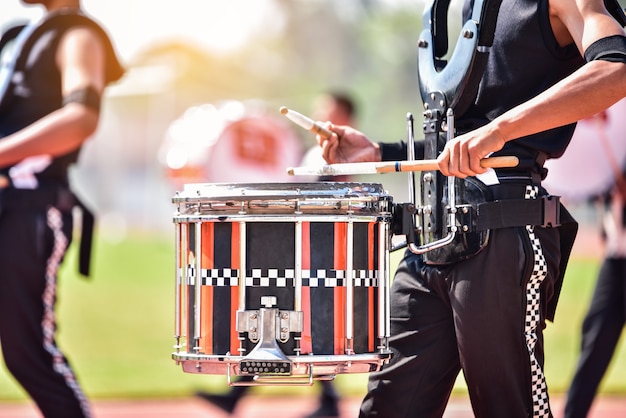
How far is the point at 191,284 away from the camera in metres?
3.21

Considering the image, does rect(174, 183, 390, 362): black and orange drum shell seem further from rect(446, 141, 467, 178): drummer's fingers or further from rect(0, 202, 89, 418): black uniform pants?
rect(0, 202, 89, 418): black uniform pants

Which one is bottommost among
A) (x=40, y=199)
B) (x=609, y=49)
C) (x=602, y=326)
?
(x=602, y=326)

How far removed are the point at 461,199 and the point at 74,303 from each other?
43.1ft

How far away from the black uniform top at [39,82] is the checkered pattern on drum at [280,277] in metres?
2.16

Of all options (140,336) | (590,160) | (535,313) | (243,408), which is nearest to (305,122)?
(535,313)

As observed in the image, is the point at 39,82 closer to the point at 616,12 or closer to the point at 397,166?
the point at 397,166

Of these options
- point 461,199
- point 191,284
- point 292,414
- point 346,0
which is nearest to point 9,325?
point 191,284

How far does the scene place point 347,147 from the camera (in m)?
3.77

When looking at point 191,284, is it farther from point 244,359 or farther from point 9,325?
point 9,325

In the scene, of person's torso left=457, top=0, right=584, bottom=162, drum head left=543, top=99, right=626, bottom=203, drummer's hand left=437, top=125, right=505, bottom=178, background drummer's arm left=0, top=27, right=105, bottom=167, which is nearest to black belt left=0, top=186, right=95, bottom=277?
background drummer's arm left=0, top=27, right=105, bottom=167

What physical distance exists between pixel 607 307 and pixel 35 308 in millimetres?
3166

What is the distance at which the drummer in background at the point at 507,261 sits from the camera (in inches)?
120

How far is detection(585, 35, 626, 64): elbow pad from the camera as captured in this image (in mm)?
2969

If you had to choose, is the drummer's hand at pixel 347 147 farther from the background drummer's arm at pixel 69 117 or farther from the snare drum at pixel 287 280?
the background drummer's arm at pixel 69 117
